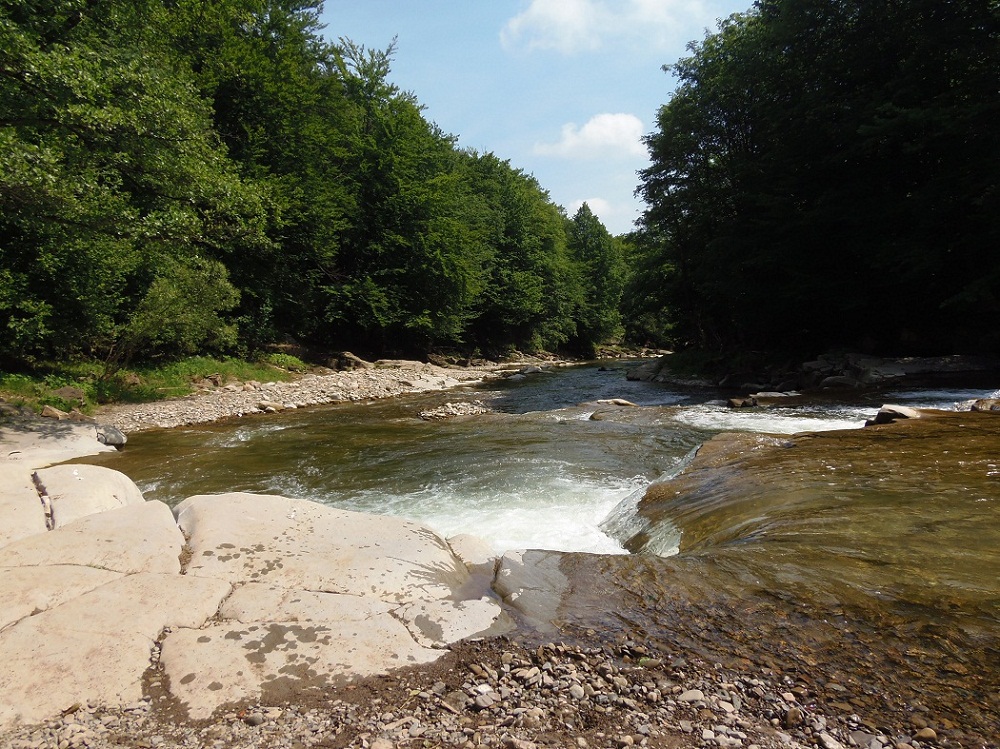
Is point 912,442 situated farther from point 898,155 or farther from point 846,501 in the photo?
point 898,155

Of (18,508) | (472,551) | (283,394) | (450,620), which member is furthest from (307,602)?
(283,394)

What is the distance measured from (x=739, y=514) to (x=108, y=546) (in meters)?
5.67

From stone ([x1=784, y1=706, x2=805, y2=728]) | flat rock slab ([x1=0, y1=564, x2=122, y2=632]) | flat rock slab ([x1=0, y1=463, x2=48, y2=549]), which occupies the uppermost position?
flat rock slab ([x1=0, y1=463, x2=48, y2=549])

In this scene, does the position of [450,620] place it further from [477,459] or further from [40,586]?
[477,459]

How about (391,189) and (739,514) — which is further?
(391,189)

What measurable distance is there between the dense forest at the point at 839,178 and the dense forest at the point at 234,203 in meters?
14.7

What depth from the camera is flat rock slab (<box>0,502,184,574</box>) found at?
150 inches

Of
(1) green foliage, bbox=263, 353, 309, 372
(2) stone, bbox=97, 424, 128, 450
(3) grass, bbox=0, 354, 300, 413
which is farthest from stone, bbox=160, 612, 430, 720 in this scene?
(1) green foliage, bbox=263, 353, 309, 372

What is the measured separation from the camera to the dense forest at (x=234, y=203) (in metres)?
10.4

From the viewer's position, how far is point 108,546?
403cm

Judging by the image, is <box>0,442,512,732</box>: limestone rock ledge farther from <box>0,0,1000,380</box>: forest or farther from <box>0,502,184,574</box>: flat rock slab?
<box>0,0,1000,380</box>: forest

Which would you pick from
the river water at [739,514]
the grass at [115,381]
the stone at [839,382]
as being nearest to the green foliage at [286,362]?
the grass at [115,381]

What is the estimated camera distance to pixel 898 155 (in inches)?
704

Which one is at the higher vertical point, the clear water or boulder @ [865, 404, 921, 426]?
boulder @ [865, 404, 921, 426]
